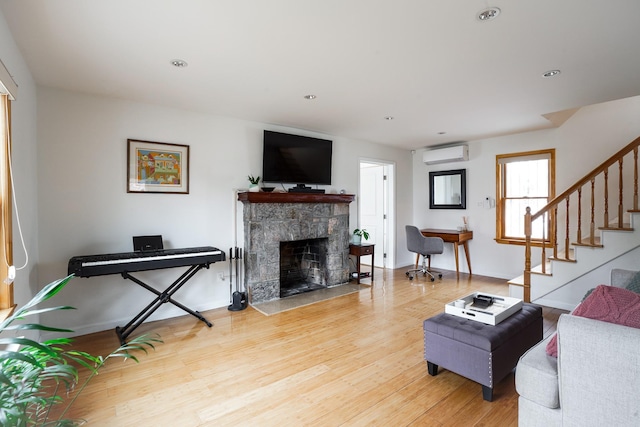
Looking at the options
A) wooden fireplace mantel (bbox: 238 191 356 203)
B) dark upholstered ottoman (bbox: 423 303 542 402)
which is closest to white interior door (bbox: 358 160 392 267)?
wooden fireplace mantel (bbox: 238 191 356 203)

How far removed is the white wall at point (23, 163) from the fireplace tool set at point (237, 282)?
6.07 feet

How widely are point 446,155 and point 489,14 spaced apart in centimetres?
412

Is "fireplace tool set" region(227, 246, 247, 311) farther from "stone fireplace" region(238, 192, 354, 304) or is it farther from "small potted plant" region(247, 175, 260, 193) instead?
"small potted plant" region(247, 175, 260, 193)

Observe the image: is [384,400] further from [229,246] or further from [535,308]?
[229,246]

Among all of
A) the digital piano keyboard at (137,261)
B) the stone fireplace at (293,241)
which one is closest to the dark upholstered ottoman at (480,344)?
the digital piano keyboard at (137,261)

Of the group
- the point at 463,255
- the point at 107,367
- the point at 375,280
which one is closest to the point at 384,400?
the point at 107,367

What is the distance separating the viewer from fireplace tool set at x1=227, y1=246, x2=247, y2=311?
12.8 ft

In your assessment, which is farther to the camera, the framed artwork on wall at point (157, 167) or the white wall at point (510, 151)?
the white wall at point (510, 151)

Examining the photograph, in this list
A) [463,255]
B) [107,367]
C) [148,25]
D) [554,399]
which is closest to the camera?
[554,399]

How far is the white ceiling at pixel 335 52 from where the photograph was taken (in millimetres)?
1905

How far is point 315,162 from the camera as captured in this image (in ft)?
16.0

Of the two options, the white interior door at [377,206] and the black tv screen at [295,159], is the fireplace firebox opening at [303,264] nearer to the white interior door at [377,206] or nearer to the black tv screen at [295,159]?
the black tv screen at [295,159]

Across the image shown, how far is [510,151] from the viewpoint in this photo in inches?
209

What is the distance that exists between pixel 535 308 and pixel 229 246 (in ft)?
10.9
